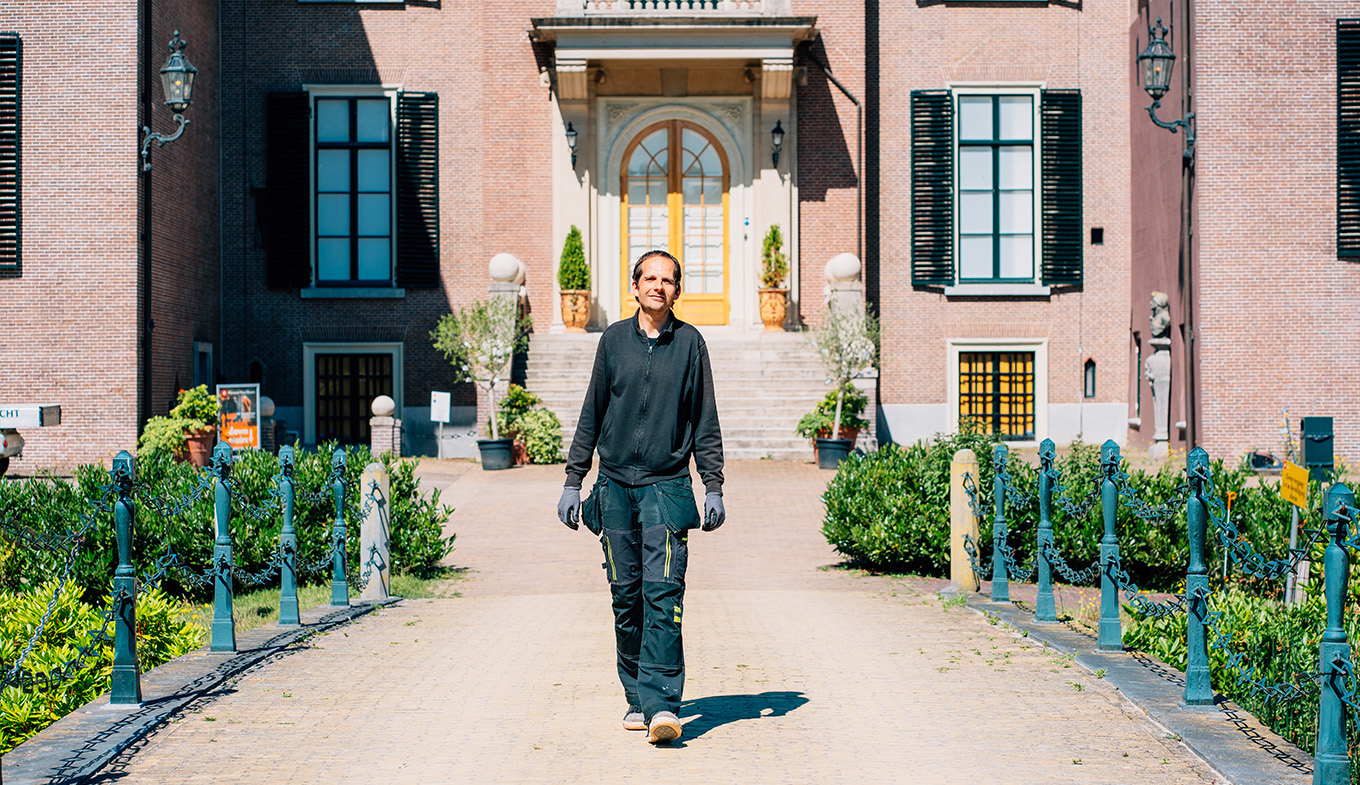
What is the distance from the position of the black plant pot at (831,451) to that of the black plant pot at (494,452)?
4.43m

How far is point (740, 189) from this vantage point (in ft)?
78.1

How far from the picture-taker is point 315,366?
78.5 ft

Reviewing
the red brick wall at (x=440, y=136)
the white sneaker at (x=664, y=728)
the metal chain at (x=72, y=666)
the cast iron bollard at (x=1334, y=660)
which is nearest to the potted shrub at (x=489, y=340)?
the red brick wall at (x=440, y=136)

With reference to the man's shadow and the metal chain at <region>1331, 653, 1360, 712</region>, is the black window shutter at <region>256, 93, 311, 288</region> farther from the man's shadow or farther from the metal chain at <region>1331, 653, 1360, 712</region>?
the metal chain at <region>1331, 653, 1360, 712</region>

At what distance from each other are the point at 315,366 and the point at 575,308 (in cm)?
489

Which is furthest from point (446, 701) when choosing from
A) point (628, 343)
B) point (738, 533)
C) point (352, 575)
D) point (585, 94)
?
point (585, 94)

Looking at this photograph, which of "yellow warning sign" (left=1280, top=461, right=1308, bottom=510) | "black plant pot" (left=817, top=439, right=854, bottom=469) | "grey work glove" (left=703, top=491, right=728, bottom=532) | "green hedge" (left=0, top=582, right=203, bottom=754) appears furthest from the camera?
"black plant pot" (left=817, top=439, right=854, bottom=469)

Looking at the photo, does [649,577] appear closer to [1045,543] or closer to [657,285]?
[657,285]

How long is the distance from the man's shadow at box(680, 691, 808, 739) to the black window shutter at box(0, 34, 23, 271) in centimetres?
1603

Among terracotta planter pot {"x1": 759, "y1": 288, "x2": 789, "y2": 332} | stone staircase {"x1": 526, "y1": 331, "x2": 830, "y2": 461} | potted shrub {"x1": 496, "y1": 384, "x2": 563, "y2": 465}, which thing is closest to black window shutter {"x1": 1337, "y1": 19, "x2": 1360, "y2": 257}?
stone staircase {"x1": 526, "y1": 331, "x2": 830, "y2": 461}

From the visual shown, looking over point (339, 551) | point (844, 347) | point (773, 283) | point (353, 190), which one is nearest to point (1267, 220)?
point (844, 347)

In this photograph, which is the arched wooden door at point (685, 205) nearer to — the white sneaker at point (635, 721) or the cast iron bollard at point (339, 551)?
the cast iron bollard at point (339, 551)

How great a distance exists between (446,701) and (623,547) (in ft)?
4.52

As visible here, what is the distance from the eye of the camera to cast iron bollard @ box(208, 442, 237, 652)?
7.46 metres
